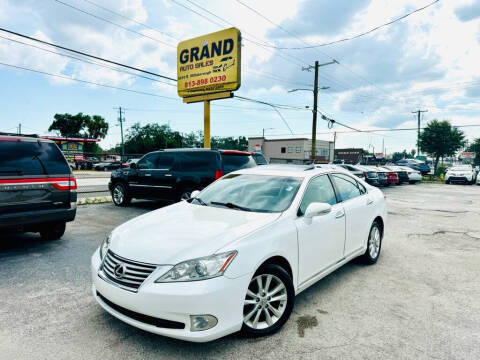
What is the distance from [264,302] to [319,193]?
156 cm

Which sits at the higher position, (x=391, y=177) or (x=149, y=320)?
(x=149, y=320)

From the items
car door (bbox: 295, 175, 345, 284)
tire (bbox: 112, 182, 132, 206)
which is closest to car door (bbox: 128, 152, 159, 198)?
tire (bbox: 112, 182, 132, 206)

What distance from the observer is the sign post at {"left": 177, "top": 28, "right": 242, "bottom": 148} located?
14703 mm

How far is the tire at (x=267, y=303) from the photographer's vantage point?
109 inches

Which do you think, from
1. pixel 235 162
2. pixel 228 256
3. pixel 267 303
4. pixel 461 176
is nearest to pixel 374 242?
pixel 267 303

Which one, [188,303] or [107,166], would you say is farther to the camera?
[107,166]

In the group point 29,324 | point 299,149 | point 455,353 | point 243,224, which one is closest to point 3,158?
point 29,324

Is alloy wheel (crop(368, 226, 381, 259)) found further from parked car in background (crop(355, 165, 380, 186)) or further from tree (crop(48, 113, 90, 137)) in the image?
tree (crop(48, 113, 90, 137))

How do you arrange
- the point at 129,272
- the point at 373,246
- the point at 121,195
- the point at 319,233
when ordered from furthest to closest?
the point at 121,195, the point at 373,246, the point at 319,233, the point at 129,272

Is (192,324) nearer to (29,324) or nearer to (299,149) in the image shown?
(29,324)

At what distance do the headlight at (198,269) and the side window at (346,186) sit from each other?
229cm

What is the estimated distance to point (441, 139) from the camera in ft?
133

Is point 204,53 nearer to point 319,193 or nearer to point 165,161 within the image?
point 165,161

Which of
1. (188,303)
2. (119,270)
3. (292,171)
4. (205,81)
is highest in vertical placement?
(205,81)
